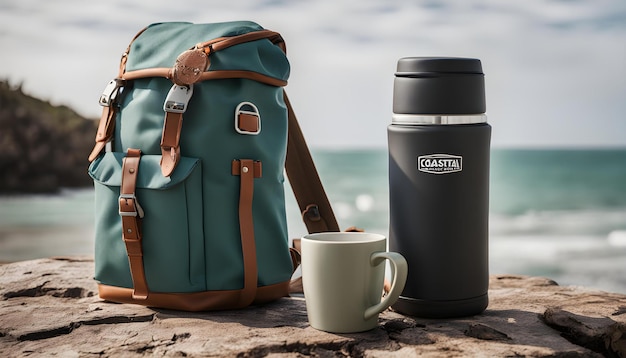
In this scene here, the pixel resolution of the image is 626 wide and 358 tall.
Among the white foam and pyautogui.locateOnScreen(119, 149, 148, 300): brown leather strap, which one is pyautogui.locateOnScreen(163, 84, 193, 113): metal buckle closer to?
pyautogui.locateOnScreen(119, 149, 148, 300): brown leather strap

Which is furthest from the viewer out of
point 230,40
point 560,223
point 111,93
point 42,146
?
point 560,223

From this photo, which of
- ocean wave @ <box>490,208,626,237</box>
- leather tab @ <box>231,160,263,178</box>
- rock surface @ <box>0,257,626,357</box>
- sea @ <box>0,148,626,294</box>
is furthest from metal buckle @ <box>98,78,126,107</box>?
ocean wave @ <box>490,208,626,237</box>

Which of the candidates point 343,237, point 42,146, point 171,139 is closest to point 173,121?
point 171,139

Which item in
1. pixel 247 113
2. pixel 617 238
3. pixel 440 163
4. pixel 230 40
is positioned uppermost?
pixel 230 40

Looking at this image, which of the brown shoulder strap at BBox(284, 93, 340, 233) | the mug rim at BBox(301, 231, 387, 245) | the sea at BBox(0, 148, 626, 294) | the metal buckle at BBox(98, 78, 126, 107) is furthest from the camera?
the sea at BBox(0, 148, 626, 294)

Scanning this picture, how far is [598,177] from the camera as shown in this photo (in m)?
11.2

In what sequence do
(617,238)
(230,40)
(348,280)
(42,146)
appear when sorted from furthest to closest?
(617,238)
(42,146)
(230,40)
(348,280)

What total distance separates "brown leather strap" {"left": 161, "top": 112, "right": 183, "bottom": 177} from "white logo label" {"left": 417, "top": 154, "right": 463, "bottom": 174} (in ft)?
1.68

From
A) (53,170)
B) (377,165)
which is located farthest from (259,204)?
(377,165)

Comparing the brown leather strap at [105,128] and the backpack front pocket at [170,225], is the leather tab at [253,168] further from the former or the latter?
the brown leather strap at [105,128]

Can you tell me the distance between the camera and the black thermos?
1.45 meters

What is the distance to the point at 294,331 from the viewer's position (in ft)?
4.66

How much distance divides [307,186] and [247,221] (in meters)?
0.34

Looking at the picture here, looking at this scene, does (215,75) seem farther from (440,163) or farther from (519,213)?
(519,213)
